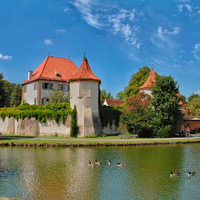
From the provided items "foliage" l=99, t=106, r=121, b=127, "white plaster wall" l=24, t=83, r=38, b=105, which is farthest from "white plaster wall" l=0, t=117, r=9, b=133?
"foliage" l=99, t=106, r=121, b=127

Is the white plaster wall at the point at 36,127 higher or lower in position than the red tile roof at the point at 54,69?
lower

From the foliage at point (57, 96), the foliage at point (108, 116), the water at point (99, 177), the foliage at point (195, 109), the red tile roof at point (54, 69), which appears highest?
the red tile roof at point (54, 69)

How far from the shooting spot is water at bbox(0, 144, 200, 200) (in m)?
11.3

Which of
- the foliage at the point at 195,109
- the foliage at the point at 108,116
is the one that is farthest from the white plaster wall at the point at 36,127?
the foliage at the point at 195,109

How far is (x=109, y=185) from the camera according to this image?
41.2 ft

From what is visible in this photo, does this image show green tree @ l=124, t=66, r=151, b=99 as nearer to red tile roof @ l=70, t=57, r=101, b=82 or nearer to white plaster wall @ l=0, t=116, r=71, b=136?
red tile roof @ l=70, t=57, r=101, b=82

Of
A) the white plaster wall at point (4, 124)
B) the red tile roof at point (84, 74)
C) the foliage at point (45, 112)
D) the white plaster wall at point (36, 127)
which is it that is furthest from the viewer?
the white plaster wall at point (4, 124)

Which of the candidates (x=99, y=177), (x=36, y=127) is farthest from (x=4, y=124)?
(x=99, y=177)

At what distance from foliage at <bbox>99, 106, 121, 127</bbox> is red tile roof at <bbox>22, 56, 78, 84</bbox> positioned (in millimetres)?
16139

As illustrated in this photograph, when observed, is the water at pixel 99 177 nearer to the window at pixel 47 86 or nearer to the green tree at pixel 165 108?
the green tree at pixel 165 108

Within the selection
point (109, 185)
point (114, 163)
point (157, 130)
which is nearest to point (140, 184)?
point (109, 185)

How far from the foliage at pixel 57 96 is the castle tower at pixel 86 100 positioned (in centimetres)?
1219

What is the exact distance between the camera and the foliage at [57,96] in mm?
48306

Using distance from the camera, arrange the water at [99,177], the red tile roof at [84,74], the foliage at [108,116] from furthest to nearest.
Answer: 1. the foliage at [108,116]
2. the red tile roof at [84,74]
3. the water at [99,177]
